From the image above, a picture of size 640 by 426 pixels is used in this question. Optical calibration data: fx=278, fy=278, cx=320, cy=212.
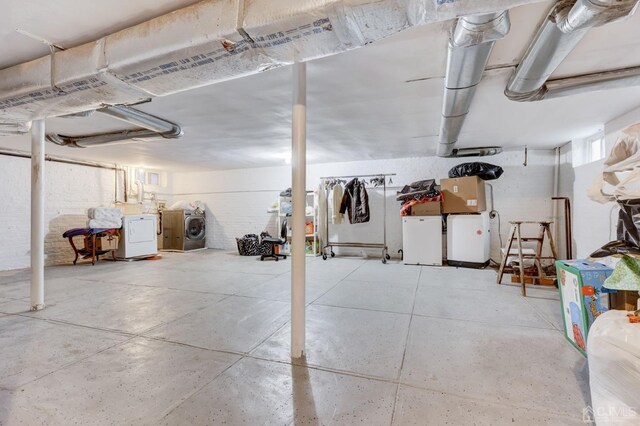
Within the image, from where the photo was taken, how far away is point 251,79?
8.00 feet

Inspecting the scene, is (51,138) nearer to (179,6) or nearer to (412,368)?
(179,6)

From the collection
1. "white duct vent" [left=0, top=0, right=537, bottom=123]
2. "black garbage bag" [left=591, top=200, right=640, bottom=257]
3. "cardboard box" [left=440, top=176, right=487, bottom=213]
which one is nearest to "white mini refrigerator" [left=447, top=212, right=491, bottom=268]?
"cardboard box" [left=440, top=176, right=487, bottom=213]

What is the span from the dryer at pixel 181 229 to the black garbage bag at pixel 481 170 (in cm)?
642

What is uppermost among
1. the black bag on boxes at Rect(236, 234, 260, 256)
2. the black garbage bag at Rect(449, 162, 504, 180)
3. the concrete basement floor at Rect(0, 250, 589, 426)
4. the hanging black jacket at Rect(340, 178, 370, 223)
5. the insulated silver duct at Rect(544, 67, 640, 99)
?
the insulated silver duct at Rect(544, 67, 640, 99)

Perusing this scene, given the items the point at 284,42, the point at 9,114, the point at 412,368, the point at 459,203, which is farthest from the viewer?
the point at 459,203

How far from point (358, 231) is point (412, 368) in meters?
4.63

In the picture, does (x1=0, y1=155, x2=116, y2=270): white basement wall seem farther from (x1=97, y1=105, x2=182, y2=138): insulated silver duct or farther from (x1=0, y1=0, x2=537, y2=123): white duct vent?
(x1=0, y1=0, x2=537, y2=123): white duct vent

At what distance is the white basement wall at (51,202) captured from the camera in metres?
4.98

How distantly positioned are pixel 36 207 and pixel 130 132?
5.10ft

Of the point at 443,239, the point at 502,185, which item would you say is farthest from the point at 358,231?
the point at 502,185

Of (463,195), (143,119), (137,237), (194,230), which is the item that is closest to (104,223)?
(137,237)

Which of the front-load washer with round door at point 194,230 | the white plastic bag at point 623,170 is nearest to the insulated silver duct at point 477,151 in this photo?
the white plastic bag at point 623,170

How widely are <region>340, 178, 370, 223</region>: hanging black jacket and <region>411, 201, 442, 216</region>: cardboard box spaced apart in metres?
0.88

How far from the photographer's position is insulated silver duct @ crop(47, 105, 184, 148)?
3022mm
